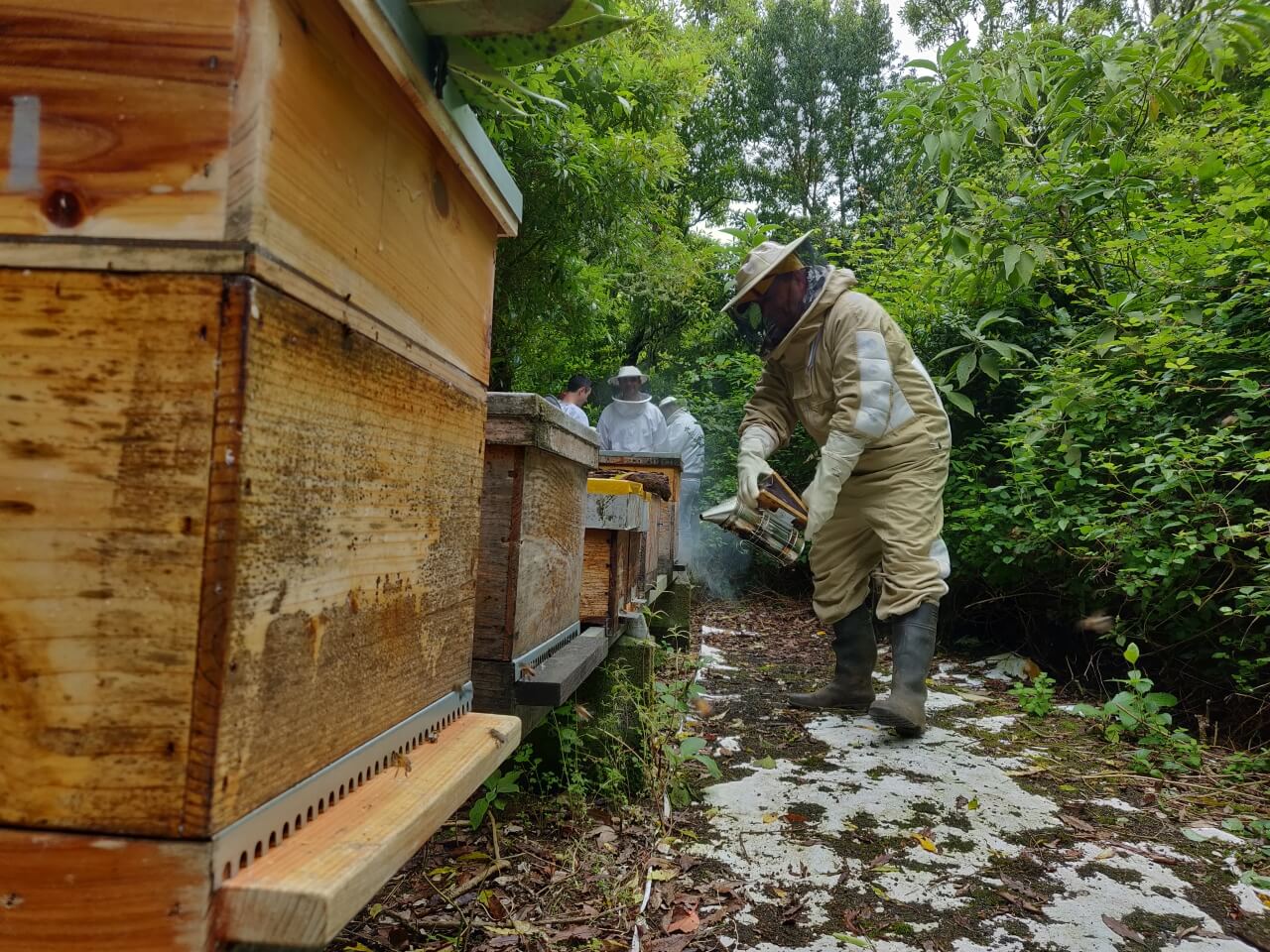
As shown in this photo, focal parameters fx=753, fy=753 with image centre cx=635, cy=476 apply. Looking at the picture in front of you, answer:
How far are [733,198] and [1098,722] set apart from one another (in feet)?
62.8

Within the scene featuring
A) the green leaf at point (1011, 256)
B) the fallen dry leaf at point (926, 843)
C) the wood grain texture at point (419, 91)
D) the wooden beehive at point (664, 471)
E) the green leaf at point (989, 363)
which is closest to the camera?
the wood grain texture at point (419, 91)

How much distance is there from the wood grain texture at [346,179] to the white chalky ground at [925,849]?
1.65 m

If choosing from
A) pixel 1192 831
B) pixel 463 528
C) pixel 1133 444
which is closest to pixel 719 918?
pixel 463 528

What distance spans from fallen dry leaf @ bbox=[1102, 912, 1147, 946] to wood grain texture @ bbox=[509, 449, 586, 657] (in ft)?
5.10

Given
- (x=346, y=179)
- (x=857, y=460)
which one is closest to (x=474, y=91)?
(x=346, y=179)

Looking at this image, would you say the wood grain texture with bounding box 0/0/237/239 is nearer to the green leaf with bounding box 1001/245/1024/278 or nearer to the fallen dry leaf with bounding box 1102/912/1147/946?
the fallen dry leaf with bounding box 1102/912/1147/946

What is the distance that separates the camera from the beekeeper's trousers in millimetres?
3330

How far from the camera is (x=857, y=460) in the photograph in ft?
11.3

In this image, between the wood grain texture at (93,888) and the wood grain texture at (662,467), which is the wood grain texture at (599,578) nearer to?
the wood grain texture at (93,888)

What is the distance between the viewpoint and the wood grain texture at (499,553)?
1628mm

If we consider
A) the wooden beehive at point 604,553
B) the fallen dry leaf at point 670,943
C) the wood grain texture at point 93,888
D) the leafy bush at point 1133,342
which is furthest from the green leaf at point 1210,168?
the wood grain texture at point 93,888

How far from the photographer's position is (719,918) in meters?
1.86

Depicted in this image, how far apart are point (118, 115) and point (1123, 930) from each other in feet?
8.06

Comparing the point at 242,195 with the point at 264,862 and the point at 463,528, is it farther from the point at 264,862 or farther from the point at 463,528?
the point at 463,528
